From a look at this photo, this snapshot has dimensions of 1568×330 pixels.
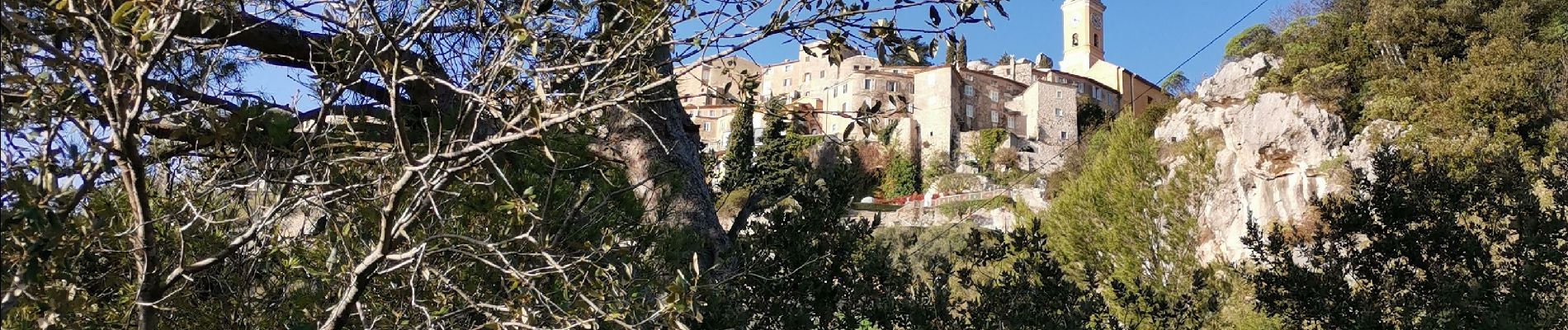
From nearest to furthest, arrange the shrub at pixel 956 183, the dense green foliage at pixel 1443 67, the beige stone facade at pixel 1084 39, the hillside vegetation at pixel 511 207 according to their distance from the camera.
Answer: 1. the hillside vegetation at pixel 511 207
2. the dense green foliage at pixel 1443 67
3. the shrub at pixel 956 183
4. the beige stone facade at pixel 1084 39

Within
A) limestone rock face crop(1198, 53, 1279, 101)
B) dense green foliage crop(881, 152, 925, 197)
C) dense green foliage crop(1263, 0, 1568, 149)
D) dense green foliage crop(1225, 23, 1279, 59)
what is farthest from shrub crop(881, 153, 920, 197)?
dense green foliage crop(1263, 0, 1568, 149)

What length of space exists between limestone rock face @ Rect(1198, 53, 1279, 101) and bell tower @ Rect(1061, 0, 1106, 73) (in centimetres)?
4038

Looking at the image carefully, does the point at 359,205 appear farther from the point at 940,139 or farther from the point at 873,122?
the point at 940,139

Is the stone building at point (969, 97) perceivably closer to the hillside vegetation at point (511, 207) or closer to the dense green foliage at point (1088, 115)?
the dense green foliage at point (1088, 115)

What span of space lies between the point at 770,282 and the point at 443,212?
159 centimetres

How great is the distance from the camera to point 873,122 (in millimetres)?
2816

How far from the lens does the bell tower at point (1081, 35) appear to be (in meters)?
71.7

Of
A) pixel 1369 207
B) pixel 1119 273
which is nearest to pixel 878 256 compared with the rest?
pixel 1369 207

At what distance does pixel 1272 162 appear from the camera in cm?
2512

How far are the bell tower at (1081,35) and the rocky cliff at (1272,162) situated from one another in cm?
4522

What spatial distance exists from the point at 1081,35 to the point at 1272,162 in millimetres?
48685

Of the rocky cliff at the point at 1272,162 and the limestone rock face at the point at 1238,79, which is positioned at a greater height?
the limestone rock face at the point at 1238,79

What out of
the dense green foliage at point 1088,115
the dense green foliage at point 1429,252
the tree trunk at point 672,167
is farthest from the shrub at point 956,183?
the tree trunk at point 672,167

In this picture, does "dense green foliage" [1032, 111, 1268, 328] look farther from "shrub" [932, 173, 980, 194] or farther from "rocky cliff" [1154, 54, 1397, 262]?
"shrub" [932, 173, 980, 194]
